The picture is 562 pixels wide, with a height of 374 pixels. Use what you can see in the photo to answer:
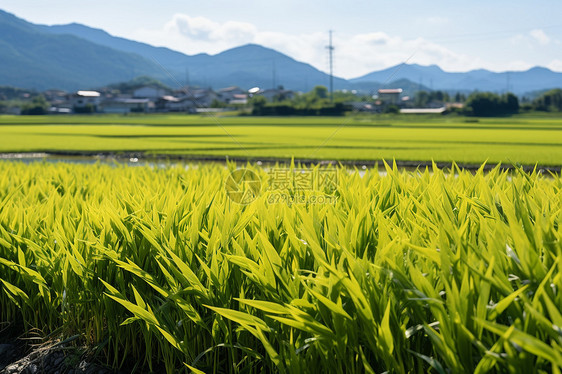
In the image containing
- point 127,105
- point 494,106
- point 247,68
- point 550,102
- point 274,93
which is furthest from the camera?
point 127,105

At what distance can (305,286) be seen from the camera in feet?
5.00

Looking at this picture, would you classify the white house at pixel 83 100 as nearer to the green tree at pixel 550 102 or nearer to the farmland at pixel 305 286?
the green tree at pixel 550 102

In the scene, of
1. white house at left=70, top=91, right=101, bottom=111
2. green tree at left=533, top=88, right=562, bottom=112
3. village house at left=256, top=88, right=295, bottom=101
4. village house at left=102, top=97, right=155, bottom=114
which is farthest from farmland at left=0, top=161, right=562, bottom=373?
white house at left=70, top=91, right=101, bottom=111

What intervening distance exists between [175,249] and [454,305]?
124 centimetres

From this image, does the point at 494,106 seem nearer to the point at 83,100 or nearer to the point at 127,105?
the point at 127,105

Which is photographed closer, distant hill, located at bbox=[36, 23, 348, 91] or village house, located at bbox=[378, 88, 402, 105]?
distant hill, located at bbox=[36, 23, 348, 91]

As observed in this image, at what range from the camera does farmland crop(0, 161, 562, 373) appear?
4.57 ft

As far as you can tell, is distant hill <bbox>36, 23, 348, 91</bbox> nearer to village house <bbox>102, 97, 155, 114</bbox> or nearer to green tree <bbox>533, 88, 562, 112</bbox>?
green tree <bbox>533, 88, 562, 112</bbox>

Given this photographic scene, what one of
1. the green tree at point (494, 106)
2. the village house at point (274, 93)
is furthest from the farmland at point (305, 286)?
the green tree at point (494, 106)

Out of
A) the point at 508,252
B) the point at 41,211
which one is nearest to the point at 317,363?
the point at 508,252

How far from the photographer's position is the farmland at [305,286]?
1.39 meters

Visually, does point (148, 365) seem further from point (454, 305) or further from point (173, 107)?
point (173, 107)

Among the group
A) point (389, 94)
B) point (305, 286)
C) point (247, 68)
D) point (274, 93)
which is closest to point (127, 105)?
point (274, 93)

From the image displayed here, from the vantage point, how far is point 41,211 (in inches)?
126
